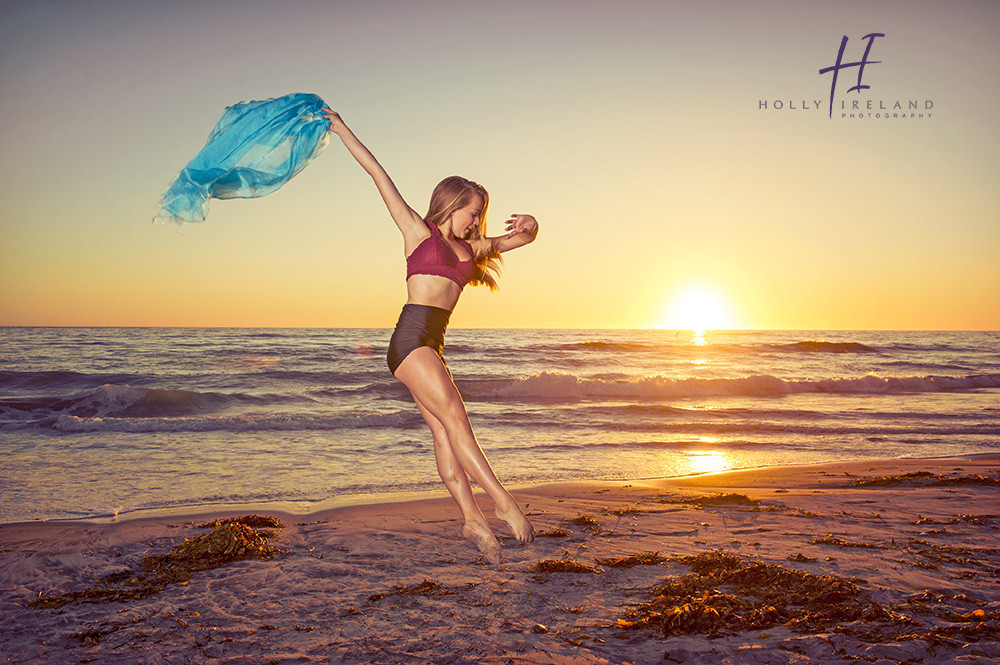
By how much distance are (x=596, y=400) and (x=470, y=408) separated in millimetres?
4849

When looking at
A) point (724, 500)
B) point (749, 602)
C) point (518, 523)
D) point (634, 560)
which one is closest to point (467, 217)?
point (518, 523)

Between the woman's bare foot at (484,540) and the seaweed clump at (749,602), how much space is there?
1.17 metres

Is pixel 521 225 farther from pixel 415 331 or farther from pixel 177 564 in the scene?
pixel 177 564

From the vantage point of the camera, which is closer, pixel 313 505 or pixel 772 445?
pixel 313 505

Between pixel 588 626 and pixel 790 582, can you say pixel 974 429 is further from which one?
pixel 588 626

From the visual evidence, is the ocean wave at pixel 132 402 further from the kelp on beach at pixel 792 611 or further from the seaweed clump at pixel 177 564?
the kelp on beach at pixel 792 611

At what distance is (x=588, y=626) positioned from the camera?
336 cm

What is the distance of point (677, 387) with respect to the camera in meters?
23.9

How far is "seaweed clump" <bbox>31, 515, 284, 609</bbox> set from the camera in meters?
3.81

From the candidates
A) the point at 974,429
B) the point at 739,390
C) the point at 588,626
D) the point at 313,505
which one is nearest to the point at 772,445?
the point at 974,429

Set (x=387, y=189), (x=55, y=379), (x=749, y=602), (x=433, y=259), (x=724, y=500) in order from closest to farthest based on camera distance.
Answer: (x=749, y=602), (x=387, y=189), (x=433, y=259), (x=724, y=500), (x=55, y=379)

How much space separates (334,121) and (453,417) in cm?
216

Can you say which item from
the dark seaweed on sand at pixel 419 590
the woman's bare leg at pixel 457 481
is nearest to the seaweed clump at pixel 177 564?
the dark seaweed on sand at pixel 419 590

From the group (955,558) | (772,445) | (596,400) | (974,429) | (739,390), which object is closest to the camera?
(955,558)
